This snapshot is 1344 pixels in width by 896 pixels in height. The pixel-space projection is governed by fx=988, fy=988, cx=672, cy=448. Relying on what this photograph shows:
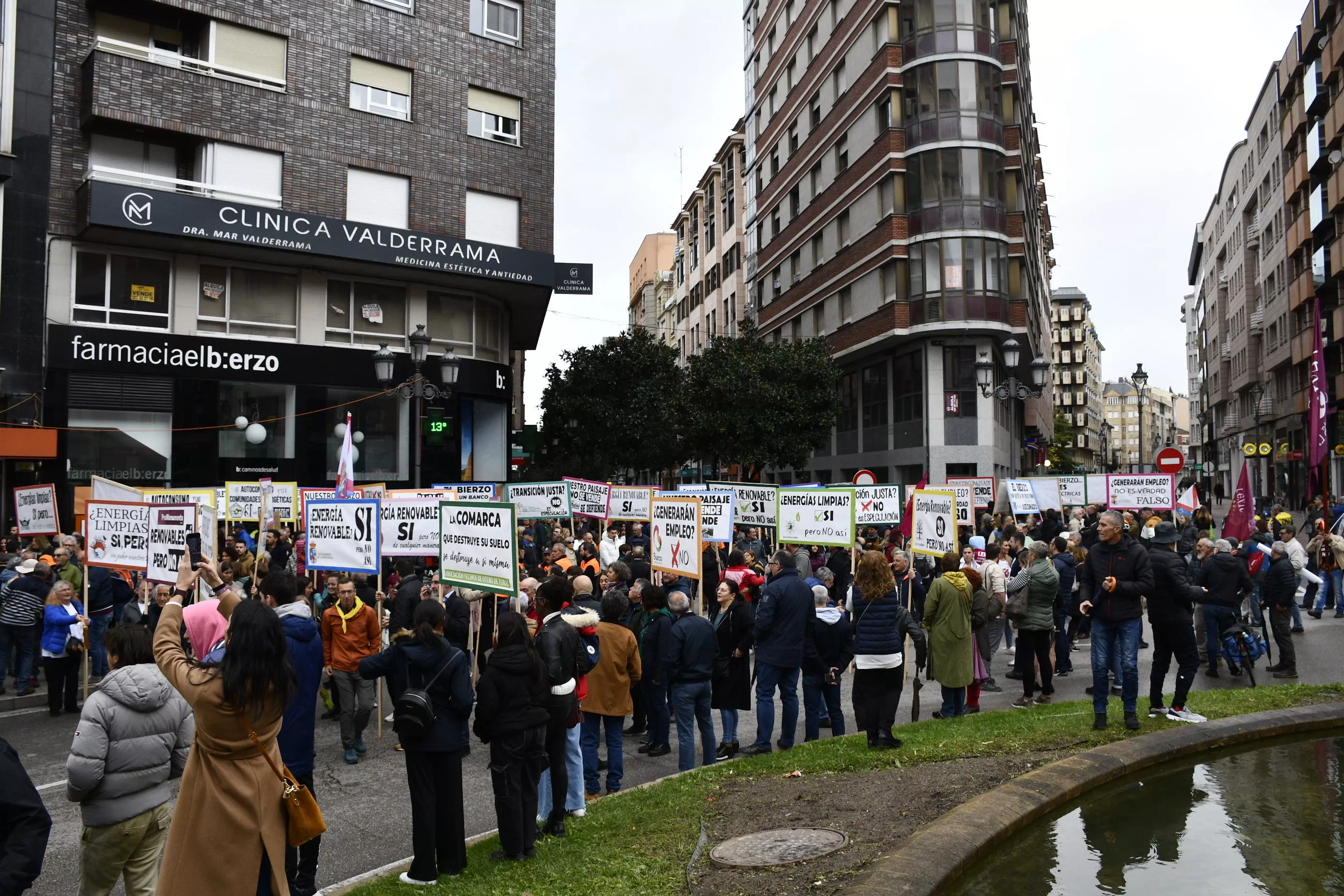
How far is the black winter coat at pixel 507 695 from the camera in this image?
6.32 m

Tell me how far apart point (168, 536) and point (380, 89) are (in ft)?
69.1

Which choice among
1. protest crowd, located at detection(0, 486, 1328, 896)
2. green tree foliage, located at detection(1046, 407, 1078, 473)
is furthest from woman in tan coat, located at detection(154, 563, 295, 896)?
green tree foliage, located at detection(1046, 407, 1078, 473)

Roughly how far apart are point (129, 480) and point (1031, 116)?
49218mm

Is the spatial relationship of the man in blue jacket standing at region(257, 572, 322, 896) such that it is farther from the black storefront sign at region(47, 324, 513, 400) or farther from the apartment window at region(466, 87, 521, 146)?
the apartment window at region(466, 87, 521, 146)

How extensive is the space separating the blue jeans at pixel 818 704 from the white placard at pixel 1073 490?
1548cm

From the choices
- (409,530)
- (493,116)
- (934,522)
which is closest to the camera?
(934,522)

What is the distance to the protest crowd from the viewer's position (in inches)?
179

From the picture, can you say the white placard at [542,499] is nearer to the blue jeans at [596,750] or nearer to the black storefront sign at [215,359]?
the black storefront sign at [215,359]

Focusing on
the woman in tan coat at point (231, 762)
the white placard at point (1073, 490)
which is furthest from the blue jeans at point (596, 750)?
the white placard at point (1073, 490)

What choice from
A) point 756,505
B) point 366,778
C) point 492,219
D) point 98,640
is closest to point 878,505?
point 756,505

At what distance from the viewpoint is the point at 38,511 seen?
14867 mm

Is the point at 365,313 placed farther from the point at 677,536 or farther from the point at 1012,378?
the point at 677,536

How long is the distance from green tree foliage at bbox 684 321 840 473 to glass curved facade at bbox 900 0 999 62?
12960mm

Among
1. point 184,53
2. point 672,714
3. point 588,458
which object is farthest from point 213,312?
point 588,458
